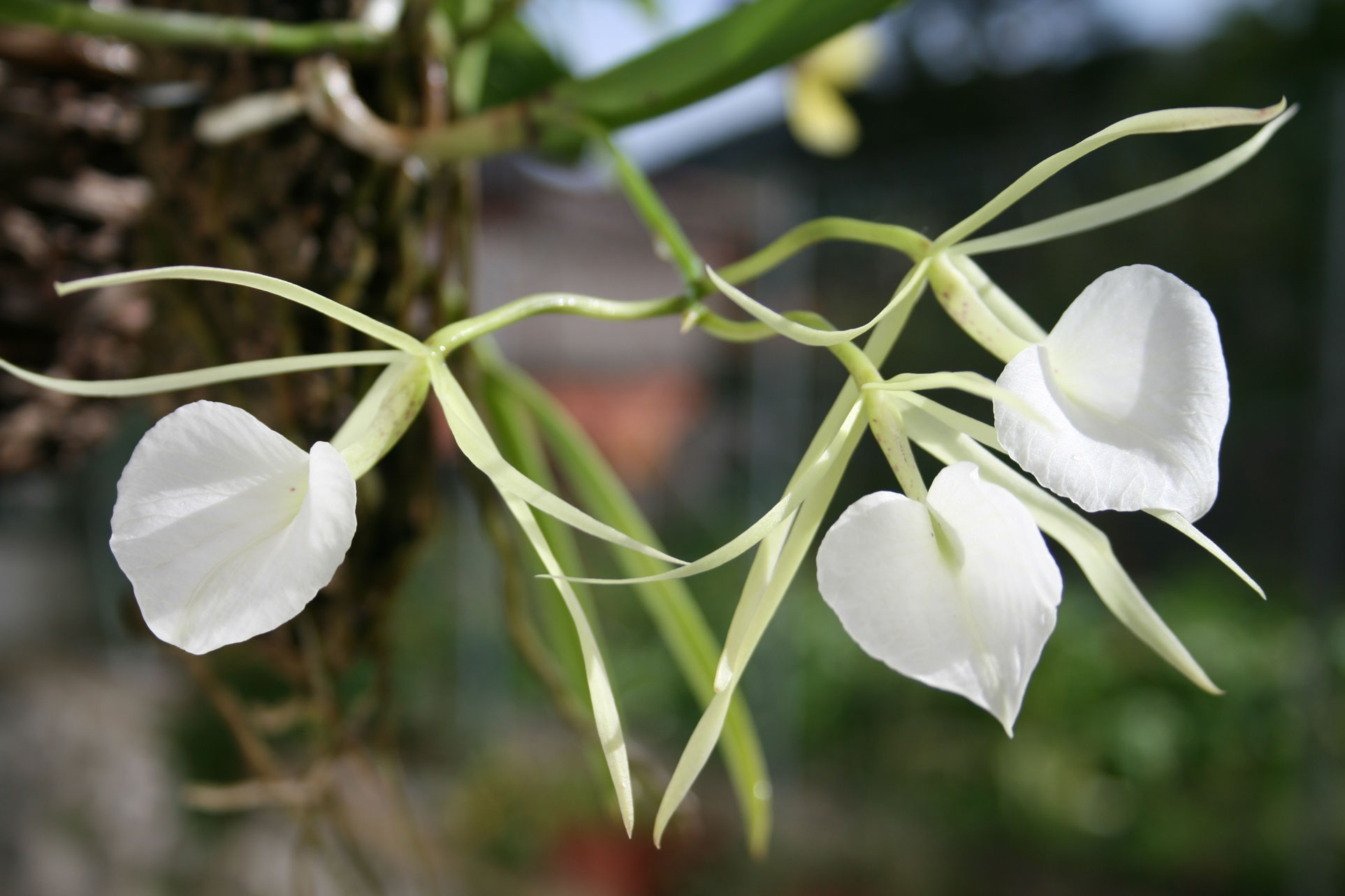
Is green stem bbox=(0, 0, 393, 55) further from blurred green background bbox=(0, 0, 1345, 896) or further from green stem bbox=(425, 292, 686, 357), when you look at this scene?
blurred green background bbox=(0, 0, 1345, 896)

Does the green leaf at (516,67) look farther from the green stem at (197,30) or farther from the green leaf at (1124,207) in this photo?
the green leaf at (1124,207)

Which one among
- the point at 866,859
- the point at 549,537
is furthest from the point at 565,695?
the point at 866,859

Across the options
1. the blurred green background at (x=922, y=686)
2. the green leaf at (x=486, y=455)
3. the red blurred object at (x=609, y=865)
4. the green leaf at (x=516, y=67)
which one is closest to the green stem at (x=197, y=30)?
the green leaf at (x=516, y=67)

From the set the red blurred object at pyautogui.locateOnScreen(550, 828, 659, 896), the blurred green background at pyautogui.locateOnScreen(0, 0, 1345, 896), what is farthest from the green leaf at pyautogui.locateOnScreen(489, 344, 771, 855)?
the red blurred object at pyautogui.locateOnScreen(550, 828, 659, 896)

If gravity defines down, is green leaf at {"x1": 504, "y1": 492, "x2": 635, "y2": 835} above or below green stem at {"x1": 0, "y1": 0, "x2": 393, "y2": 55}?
below

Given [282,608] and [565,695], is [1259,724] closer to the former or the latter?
[565,695]

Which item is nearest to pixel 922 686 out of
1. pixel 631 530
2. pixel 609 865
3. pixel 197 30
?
pixel 609 865
